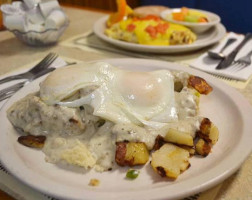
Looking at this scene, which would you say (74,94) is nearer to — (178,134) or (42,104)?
(42,104)

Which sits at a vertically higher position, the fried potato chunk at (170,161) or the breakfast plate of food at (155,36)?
the fried potato chunk at (170,161)

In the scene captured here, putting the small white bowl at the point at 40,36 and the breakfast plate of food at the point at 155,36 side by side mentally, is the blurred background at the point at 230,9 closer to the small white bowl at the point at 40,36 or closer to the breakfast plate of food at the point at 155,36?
the breakfast plate of food at the point at 155,36

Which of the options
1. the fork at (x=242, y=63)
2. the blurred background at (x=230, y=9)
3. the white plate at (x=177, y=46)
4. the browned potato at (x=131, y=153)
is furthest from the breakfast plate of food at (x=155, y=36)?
the blurred background at (x=230, y=9)

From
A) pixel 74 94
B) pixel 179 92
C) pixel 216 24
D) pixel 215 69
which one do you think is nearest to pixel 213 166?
pixel 179 92

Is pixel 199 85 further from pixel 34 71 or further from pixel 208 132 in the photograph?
pixel 34 71

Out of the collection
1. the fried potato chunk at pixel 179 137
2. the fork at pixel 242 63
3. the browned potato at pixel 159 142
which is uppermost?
the fried potato chunk at pixel 179 137

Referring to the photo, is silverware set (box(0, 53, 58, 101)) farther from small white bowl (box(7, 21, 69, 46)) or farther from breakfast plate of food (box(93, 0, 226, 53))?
breakfast plate of food (box(93, 0, 226, 53))
